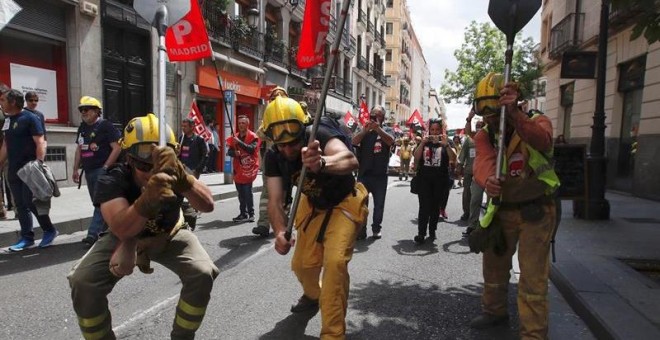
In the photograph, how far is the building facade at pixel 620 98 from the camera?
37.7 ft

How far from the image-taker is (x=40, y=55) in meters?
10.8

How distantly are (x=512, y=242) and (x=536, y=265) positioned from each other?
289 millimetres

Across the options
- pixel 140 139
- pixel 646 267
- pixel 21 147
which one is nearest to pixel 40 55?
pixel 21 147

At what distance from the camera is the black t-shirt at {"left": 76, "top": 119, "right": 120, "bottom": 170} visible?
18.9 ft

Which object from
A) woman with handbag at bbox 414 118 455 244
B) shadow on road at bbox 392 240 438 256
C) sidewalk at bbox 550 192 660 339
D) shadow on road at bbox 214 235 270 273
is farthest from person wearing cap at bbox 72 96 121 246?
sidewalk at bbox 550 192 660 339

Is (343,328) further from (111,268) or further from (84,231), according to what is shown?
(84,231)

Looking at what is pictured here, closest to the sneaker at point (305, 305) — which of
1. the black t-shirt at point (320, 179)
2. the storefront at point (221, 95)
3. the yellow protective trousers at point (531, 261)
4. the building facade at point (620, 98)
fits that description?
the black t-shirt at point (320, 179)

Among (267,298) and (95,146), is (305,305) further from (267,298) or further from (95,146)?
(95,146)

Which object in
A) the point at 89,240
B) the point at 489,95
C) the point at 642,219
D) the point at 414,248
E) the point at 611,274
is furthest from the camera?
the point at 642,219

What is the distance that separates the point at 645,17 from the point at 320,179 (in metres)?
3.26

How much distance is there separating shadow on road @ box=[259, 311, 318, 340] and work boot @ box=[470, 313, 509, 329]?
1.24 m

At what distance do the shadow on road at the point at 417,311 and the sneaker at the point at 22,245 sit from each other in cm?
419

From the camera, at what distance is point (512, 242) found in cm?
332

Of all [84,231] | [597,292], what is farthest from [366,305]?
[84,231]
